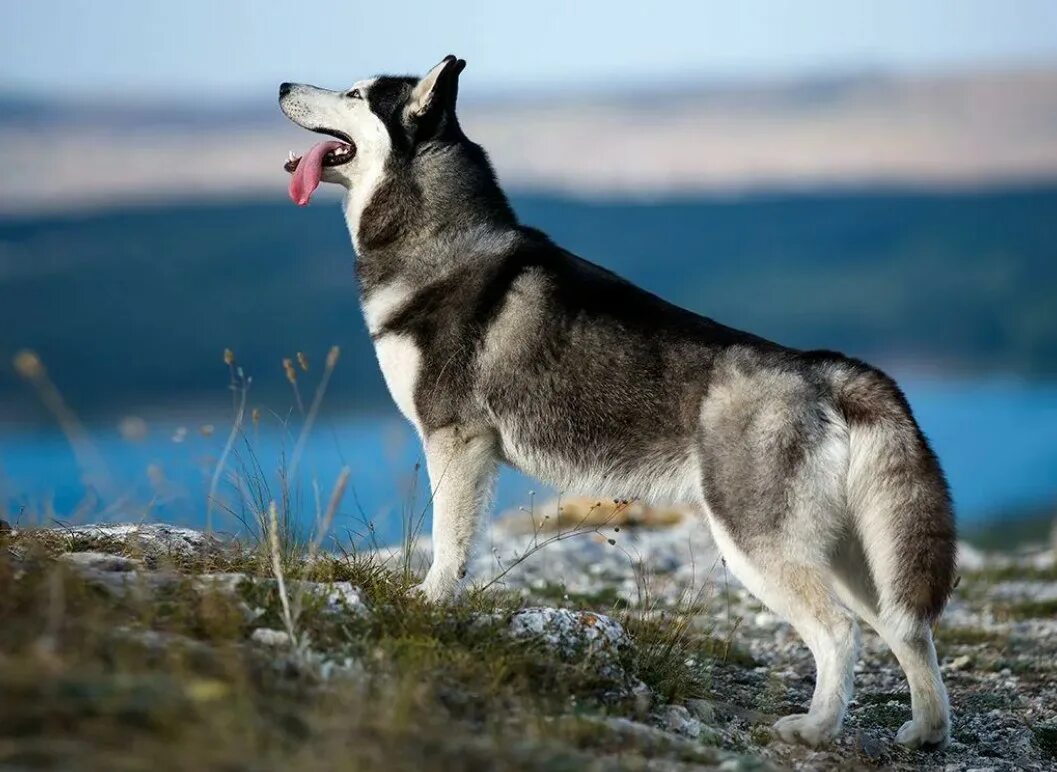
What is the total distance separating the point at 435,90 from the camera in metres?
7.72

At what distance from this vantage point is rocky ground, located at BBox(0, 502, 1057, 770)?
3.99m

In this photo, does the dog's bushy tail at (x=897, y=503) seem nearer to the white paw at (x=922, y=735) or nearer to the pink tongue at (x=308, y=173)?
the white paw at (x=922, y=735)

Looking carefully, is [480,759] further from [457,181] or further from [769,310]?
[769,310]

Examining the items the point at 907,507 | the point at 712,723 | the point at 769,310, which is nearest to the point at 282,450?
the point at 712,723

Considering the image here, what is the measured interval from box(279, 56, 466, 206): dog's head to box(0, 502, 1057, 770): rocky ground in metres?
2.24

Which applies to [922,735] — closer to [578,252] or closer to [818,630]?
[818,630]

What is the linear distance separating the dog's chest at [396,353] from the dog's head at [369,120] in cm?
77

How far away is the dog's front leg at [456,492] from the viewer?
23.0ft

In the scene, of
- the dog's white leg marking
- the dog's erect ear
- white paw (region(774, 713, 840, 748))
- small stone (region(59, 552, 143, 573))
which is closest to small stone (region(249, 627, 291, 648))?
small stone (region(59, 552, 143, 573))

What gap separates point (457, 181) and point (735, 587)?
578 centimetres

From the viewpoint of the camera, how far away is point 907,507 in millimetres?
6398

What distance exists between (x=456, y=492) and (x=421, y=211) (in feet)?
5.65

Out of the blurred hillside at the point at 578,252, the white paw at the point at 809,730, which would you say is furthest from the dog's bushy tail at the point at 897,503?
→ the blurred hillside at the point at 578,252

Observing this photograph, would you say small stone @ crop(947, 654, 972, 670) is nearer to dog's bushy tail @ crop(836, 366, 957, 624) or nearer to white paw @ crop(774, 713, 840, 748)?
dog's bushy tail @ crop(836, 366, 957, 624)
